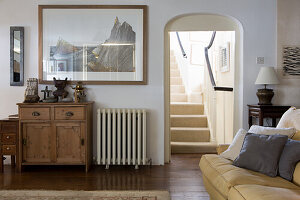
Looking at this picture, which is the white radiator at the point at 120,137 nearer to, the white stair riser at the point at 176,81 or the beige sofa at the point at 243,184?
the beige sofa at the point at 243,184

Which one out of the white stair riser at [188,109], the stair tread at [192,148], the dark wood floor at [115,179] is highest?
the white stair riser at [188,109]

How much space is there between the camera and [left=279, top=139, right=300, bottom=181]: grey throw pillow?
99.4 inches

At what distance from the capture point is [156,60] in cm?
456

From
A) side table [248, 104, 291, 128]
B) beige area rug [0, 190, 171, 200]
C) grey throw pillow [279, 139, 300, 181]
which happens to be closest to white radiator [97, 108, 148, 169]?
beige area rug [0, 190, 171, 200]

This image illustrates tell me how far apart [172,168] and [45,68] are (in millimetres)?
2204

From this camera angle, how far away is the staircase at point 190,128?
541 cm

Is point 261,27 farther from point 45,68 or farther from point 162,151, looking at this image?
point 45,68

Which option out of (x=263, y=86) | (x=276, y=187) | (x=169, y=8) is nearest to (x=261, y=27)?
(x=263, y=86)

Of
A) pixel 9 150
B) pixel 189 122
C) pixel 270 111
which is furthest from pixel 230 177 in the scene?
pixel 189 122

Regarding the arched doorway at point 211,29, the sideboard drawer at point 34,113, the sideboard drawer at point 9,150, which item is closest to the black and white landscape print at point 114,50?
the arched doorway at point 211,29

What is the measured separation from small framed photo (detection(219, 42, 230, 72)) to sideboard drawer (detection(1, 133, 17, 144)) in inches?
129

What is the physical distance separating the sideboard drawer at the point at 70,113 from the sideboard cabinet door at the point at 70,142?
0.08m

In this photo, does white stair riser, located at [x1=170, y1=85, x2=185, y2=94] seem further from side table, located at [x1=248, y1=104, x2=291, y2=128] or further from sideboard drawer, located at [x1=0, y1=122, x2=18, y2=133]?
sideboard drawer, located at [x1=0, y1=122, x2=18, y2=133]

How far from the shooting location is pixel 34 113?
4141 mm
